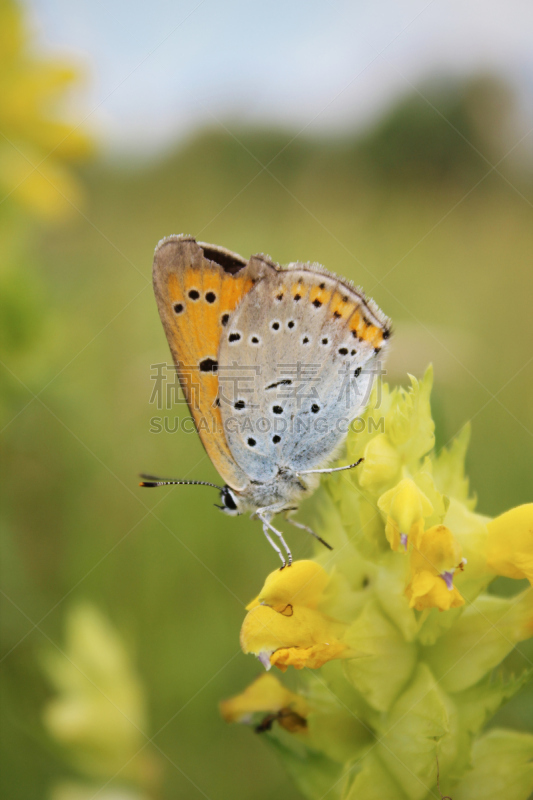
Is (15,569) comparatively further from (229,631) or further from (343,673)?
(343,673)

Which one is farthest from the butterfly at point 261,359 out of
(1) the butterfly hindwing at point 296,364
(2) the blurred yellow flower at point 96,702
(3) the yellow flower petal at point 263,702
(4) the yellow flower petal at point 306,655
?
(2) the blurred yellow flower at point 96,702

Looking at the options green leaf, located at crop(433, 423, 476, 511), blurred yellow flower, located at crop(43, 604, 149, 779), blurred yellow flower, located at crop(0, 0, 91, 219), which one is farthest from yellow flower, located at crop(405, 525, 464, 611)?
blurred yellow flower, located at crop(0, 0, 91, 219)

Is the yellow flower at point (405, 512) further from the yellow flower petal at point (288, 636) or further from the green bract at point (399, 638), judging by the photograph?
the yellow flower petal at point (288, 636)

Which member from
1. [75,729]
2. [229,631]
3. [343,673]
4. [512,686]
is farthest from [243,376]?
[75,729]

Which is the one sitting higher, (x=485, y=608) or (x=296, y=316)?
(x=296, y=316)

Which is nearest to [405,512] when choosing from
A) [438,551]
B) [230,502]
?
[438,551]

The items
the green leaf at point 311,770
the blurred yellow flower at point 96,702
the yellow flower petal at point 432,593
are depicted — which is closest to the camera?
the yellow flower petal at point 432,593

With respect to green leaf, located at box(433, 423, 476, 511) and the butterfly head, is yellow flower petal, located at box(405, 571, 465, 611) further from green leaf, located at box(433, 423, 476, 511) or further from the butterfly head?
the butterfly head
